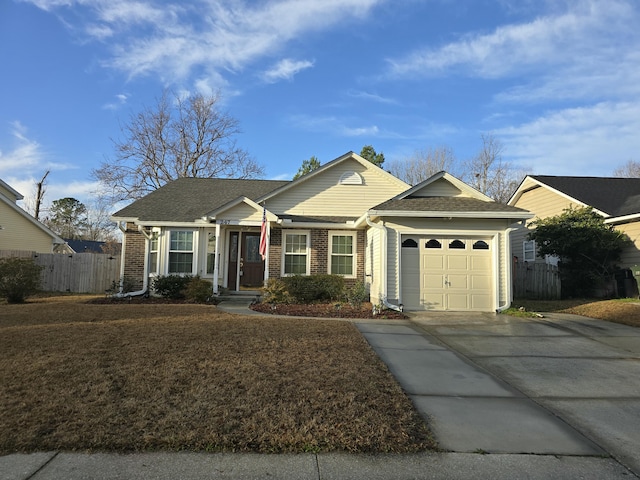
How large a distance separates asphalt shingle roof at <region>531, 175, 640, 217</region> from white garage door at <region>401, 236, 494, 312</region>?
7.56 meters

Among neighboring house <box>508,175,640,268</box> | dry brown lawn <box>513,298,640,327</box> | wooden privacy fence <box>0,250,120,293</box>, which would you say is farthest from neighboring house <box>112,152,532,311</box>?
neighboring house <box>508,175,640,268</box>

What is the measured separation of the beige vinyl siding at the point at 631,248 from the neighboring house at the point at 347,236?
22.0 ft

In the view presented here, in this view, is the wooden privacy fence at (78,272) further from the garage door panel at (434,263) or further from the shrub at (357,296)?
the garage door panel at (434,263)

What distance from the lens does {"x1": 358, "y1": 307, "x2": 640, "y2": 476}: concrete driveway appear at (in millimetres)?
3729

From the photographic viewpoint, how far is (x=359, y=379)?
201 inches

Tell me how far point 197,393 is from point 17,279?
1119 cm

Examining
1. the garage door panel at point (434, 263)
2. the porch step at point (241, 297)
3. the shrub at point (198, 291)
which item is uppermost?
the garage door panel at point (434, 263)

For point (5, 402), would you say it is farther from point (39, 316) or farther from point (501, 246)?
point (501, 246)

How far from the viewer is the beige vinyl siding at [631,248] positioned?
1486 centimetres

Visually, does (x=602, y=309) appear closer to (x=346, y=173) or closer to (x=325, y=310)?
(x=325, y=310)

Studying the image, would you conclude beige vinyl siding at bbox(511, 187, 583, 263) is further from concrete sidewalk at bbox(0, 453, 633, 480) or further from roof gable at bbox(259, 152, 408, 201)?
concrete sidewalk at bbox(0, 453, 633, 480)

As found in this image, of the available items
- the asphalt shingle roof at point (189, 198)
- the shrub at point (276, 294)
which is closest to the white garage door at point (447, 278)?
the shrub at point (276, 294)

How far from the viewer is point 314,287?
1306 centimetres

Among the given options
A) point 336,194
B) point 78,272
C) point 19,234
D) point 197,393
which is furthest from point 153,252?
point 19,234
